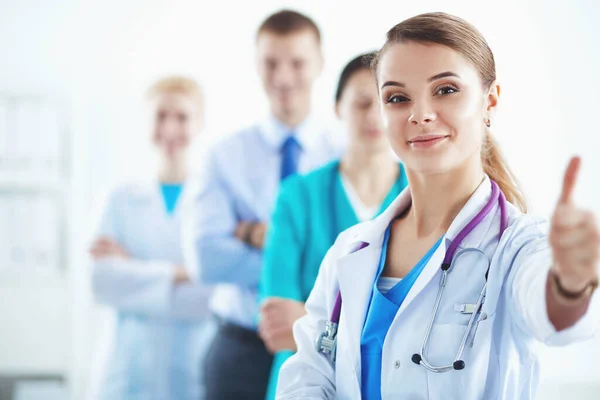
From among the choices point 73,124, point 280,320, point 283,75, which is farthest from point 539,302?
point 73,124

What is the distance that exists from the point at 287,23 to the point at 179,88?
1000 mm

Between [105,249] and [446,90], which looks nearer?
[446,90]

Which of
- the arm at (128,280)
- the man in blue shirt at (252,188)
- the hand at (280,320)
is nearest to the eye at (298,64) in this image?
the man in blue shirt at (252,188)

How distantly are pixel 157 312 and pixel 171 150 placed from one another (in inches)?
27.9

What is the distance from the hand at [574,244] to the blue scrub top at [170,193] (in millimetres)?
2357

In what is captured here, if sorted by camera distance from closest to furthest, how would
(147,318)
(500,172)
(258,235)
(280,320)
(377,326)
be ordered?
(377,326)
(500,172)
(280,320)
(258,235)
(147,318)

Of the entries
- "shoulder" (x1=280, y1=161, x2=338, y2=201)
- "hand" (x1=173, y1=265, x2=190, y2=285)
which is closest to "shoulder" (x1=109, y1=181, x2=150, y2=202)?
"hand" (x1=173, y1=265, x2=190, y2=285)

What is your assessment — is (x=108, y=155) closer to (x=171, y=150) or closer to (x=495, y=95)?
(x=171, y=150)

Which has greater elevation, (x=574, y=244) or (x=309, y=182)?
(x=309, y=182)

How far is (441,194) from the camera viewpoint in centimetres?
112

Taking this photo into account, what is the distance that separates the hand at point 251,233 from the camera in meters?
2.16

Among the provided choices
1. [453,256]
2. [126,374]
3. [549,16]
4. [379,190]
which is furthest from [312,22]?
[126,374]

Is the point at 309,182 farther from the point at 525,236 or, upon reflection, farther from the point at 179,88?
the point at 179,88

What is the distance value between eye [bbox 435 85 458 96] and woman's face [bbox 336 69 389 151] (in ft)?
1.95
